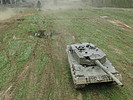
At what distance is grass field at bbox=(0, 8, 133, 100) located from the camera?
8484 millimetres

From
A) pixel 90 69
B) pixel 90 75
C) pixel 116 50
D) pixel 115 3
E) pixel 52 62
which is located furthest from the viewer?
pixel 115 3

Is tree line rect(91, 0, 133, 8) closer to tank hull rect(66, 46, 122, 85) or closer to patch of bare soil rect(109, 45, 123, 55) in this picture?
patch of bare soil rect(109, 45, 123, 55)

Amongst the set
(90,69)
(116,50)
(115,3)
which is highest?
(115,3)

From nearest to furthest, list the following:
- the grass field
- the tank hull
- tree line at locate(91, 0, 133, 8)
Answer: the tank hull → the grass field → tree line at locate(91, 0, 133, 8)

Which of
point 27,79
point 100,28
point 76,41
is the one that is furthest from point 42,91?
point 100,28

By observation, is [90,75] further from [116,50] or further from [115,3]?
[115,3]

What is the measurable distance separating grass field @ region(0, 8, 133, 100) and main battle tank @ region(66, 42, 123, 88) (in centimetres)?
109

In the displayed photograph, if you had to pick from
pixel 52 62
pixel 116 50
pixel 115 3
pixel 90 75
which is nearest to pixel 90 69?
pixel 90 75

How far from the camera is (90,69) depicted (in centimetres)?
848

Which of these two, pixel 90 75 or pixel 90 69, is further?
pixel 90 69

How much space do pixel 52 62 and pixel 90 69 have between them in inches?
176

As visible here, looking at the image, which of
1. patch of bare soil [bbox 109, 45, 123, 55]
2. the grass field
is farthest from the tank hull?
patch of bare soil [bbox 109, 45, 123, 55]

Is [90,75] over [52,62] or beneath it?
over

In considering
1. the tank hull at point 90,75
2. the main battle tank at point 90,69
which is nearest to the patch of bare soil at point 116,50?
the main battle tank at point 90,69
